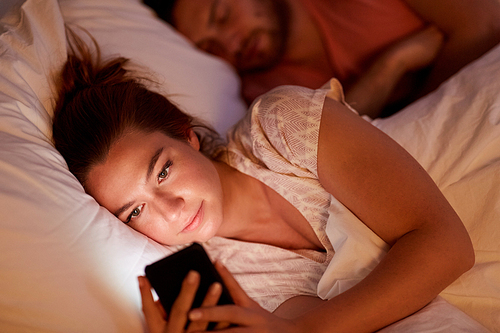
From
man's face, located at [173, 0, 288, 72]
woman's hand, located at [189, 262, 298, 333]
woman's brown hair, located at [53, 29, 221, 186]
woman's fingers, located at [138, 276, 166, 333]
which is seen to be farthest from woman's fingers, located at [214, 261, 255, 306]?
man's face, located at [173, 0, 288, 72]

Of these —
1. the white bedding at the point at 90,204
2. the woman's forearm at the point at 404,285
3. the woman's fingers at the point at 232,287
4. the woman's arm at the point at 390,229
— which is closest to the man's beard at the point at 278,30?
the white bedding at the point at 90,204

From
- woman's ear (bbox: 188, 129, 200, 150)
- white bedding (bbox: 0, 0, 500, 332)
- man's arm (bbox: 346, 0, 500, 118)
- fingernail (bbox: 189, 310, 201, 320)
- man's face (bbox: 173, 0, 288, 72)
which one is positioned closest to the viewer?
fingernail (bbox: 189, 310, 201, 320)

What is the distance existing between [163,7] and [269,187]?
97 cm

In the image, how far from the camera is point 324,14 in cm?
155

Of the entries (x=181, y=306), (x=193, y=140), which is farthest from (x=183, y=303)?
(x=193, y=140)

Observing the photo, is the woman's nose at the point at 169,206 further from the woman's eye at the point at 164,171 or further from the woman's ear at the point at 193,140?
the woman's ear at the point at 193,140

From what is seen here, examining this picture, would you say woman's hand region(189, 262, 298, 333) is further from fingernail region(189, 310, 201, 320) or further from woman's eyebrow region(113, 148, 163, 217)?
woman's eyebrow region(113, 148, 163, 217)

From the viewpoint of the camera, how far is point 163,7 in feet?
4.99

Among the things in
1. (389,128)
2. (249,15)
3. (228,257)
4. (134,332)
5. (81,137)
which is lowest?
(228,257)

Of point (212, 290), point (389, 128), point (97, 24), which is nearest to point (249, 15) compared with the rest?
point (97, 24)

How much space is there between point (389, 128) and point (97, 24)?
1.09m

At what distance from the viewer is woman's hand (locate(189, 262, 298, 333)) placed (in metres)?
0.61

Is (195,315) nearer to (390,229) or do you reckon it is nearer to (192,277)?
(192,277)

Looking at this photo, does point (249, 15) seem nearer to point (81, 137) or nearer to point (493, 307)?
point (81, 137)
